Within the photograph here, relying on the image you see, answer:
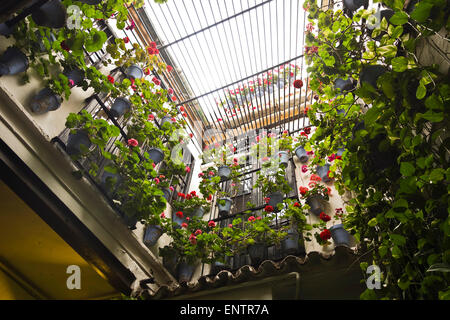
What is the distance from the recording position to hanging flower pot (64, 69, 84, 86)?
4.10 metres

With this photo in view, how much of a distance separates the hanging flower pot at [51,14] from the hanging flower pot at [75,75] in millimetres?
1024

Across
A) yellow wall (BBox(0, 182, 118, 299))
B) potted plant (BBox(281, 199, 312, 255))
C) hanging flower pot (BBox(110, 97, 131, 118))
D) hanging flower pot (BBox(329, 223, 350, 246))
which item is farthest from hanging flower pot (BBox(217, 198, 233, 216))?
hanging flower pot (BBox(110, 97, 131, 118))

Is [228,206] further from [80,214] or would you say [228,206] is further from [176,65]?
[176,65]

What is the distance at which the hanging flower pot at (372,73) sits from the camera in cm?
235

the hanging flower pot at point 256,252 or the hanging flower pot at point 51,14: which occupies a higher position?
the hanging flower pot at point 51,14

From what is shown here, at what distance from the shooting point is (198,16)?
20.9ft

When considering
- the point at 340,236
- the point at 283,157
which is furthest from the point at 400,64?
the point at 283,157

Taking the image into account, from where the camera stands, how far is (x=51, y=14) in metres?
3.07

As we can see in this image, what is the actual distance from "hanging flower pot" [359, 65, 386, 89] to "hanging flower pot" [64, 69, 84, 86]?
3.83 metres

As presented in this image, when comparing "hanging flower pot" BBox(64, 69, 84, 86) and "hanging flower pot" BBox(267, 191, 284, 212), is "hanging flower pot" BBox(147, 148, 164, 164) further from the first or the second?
"hanging flower pot" BBox(267, 191, 284, 212)

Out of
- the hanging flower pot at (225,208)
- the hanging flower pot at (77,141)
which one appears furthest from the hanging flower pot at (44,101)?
the hanging flower pot at (225,208)

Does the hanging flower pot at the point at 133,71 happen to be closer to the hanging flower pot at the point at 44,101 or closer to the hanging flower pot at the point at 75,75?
the hanging flower pot at the point at 75,75
